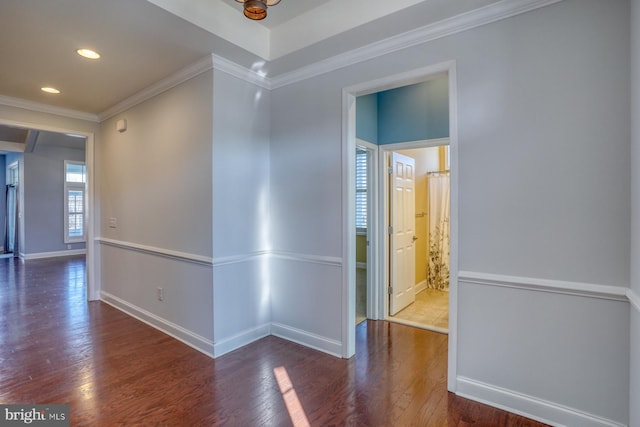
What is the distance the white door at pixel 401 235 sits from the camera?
3.92 meters

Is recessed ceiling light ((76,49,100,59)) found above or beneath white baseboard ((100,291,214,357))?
above

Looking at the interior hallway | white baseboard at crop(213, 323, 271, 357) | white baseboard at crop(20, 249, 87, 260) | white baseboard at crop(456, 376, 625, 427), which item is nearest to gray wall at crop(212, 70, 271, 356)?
white baseboard at crop(213, 323, 271, 357)

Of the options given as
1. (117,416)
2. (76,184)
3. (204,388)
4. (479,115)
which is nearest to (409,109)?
(479,115)

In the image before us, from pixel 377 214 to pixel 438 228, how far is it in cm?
204

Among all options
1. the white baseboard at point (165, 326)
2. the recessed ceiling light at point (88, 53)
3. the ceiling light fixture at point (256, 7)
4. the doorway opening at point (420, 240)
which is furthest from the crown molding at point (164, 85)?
the white baseboard at point (165, 326)

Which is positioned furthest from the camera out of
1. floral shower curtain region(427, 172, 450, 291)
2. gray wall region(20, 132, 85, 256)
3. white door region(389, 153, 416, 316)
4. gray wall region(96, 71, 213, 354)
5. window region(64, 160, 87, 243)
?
window region(64, 160, 87, 243)

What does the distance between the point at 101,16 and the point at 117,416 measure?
2.59 meters

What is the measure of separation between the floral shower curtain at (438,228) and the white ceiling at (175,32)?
130 inches

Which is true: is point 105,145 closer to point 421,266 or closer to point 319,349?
point 319,349

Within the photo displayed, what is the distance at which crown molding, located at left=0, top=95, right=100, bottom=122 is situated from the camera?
3895 mm

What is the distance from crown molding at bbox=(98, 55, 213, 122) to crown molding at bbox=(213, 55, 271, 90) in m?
0.07

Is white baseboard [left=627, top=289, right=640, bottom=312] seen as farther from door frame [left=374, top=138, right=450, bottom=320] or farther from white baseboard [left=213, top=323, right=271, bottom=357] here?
white baseboard [left=213, top=323, right=271, bottom=357]

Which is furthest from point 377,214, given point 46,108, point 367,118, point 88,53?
point 46,108

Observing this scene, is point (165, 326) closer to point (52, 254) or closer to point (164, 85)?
point (164, 85)
